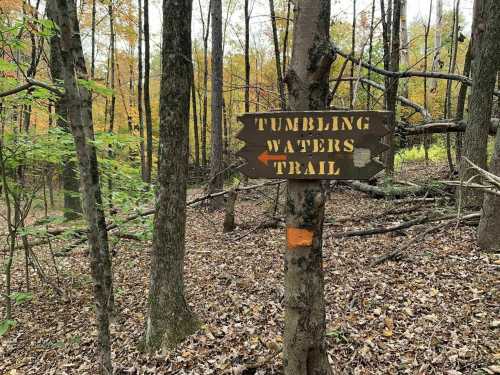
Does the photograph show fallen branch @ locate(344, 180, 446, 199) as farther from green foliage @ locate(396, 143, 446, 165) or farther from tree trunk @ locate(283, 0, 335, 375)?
green foliage @ locate(396, 143, 446, 165)

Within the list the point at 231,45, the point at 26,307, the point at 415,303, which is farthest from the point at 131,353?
the point at 231,45

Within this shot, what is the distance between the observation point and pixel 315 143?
92.3 inches

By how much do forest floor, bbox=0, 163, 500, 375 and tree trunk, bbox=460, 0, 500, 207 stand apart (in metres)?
1.03

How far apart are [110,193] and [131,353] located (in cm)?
238

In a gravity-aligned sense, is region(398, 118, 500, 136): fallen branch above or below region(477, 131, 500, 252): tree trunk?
above

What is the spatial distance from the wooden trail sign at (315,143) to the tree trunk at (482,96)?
415cm

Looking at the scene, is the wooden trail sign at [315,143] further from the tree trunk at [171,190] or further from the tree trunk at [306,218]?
the tree trunk at [171,190]

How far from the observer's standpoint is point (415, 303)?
4090mm

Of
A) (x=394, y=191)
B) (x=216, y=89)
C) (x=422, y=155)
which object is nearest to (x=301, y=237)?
(x=394, y=191)

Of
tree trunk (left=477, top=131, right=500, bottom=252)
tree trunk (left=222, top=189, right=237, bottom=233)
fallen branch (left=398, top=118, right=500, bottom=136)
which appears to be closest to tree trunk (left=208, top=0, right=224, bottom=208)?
tree trunk (left=222, top=189, right=237, bottom=233)

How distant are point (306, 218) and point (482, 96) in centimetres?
512

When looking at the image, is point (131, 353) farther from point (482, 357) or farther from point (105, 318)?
point (482, 357)

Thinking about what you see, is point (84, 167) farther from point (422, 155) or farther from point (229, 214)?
point (422, 155)

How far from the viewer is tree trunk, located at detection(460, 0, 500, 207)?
5492 millimetres
